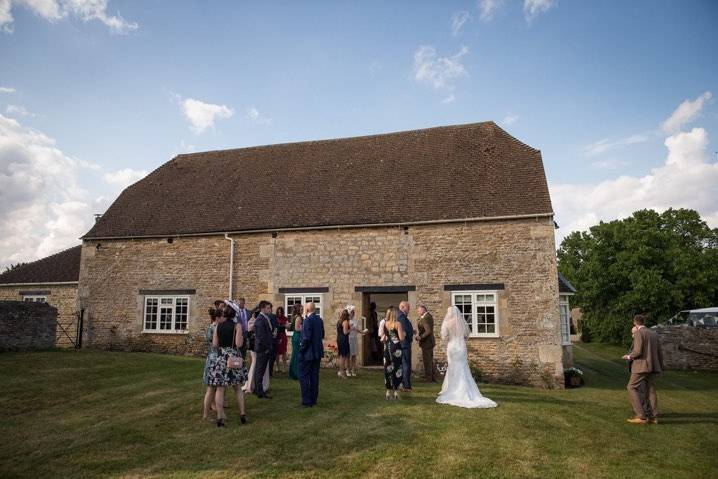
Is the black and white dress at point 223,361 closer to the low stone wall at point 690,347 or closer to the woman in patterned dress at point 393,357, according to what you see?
the woman in patterned dress at point 393,357

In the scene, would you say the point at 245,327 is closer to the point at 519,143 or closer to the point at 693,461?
the point at 693,461

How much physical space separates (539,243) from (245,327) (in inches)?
359

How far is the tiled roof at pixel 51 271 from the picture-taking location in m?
23.9

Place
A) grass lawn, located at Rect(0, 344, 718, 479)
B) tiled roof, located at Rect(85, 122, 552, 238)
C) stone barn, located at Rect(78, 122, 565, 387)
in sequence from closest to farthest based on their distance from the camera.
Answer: grass lawn, located at Rect(0, 344, 718, 479)
stone barn, located at Rect(78, 122, 565, 387)
tiled roof, located at Rect(85, 122, 552, 238)

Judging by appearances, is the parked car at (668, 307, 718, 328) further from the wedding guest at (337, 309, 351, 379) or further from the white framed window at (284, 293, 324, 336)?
the wedding guest at (337, 309, 351, 379)

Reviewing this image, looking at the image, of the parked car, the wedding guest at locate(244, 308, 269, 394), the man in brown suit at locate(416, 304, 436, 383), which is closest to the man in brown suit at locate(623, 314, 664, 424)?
the man in brown suit at locate(416, 304, 436, 383)

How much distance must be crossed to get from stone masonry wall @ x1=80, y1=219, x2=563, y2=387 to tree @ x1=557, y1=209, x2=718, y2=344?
64.4 ft

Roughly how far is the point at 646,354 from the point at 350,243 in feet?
30.6

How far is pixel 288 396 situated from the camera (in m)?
9.99

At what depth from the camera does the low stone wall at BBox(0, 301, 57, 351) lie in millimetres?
15672

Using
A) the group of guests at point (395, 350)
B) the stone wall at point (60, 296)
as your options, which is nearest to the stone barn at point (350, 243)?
the group of guests at point (395, 350)

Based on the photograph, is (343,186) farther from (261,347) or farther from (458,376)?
(458,376)

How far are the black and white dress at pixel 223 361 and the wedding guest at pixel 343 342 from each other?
4.59 metres

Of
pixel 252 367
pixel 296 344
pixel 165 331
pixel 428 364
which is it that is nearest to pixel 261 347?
pixel 252 367
